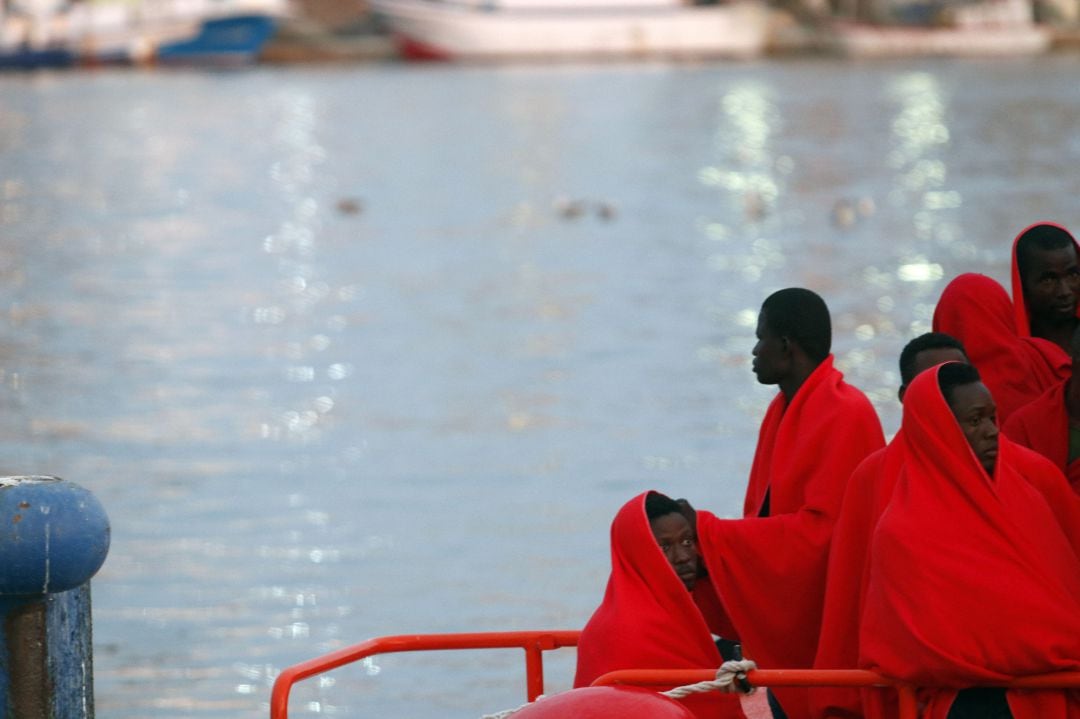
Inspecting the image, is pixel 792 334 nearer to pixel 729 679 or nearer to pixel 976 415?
pixel 976 415

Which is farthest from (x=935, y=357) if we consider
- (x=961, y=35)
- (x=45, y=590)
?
(x=961, y=35)

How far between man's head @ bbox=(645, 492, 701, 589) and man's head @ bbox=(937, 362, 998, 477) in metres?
0.81

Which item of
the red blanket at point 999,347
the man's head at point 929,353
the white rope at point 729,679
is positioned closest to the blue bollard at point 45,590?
the white rope at point 729,679

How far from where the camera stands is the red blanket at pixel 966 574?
439cm

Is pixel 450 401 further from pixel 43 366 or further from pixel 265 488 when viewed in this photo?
pixel 43 366

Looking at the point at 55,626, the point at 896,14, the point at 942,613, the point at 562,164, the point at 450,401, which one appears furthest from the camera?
the point at 896,14

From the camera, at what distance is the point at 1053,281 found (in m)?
5.82

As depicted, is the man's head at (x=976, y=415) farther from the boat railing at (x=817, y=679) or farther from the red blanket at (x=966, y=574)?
the boat railing at (x=817, y=679)

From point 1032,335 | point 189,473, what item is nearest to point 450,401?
point 189,473

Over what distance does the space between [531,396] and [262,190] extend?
23341 mm

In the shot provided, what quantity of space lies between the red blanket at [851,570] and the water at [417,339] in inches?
180

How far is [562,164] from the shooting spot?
43.7 metres

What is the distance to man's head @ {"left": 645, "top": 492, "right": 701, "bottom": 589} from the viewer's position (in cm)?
492

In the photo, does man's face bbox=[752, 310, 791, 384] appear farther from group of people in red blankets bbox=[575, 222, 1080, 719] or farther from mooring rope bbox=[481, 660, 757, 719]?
mooring rope bbox=[481, 660, 757, 719]
